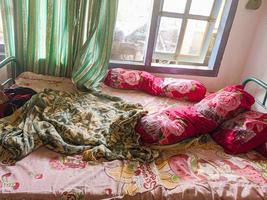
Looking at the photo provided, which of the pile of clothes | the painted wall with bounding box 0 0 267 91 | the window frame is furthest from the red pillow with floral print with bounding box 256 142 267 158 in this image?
the window frame

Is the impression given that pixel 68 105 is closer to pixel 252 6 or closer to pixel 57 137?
pixel 57 137

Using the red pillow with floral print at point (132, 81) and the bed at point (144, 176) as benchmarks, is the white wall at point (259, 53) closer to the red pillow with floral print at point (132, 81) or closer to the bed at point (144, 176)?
the red pillow with floral print at point (132, 81)

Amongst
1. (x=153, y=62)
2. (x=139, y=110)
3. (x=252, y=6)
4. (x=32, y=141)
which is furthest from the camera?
(x=153, y=62)

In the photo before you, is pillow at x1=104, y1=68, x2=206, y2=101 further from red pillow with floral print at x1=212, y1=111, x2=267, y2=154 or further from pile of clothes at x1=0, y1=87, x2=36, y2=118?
pile of clothes at x1=0, y1=87, x2=36, y2=118

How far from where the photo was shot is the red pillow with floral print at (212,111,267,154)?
5.08 ft

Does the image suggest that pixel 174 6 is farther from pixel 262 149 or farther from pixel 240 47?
pixel 262 149

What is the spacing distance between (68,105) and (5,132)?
0.46 meters

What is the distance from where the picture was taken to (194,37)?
2561mm

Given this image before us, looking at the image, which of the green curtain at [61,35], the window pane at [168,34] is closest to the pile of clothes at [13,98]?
the green curtain at [61,35]

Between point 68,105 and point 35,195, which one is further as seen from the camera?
point 68,105

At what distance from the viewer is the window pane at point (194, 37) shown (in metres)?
2.48

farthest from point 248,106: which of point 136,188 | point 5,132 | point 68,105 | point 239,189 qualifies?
point 5,132

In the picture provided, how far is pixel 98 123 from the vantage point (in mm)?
1634

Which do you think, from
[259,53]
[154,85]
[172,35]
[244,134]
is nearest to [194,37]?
[172,35]
